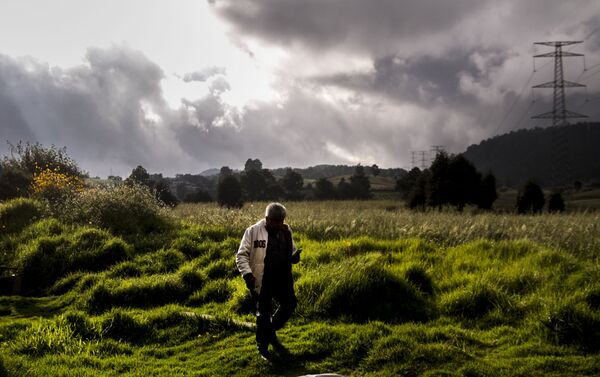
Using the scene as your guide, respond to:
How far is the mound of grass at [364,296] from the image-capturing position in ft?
29.6

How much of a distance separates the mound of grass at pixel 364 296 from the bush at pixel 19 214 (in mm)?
14256

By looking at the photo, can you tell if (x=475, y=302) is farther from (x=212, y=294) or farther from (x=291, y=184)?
(x=291, y=184)

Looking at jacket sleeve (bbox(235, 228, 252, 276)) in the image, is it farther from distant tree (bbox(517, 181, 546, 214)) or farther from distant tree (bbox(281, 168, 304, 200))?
distant tree (bbox(281, 168, 304, 200))

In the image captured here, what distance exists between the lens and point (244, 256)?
23.9 feet

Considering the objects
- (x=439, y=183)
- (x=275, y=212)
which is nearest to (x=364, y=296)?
(x=275, y=212)

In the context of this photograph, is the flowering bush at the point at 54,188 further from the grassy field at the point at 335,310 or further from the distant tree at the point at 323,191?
the distant tree at the point at 323,191

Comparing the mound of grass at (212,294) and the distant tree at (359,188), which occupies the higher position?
the distant tree at (359,188)

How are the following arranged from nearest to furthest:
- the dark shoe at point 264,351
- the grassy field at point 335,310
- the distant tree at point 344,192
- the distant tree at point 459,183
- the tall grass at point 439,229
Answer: the grassy field at point 335,310
the dark shoe at point 264,351
the tall grass at point 439,229
the distant tree at point 459,183
the distant tree at point 344,192

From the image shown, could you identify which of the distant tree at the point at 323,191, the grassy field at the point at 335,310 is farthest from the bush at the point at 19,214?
the distant tree at the point at 323,191

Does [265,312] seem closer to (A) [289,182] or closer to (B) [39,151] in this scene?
(B) [39,151]

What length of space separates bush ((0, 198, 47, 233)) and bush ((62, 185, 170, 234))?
5.06 ft

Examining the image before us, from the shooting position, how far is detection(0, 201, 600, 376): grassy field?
701 centimetres

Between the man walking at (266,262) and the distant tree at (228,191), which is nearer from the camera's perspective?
the man walking at (266,262)

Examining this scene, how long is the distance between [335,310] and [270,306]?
2.11 metres
